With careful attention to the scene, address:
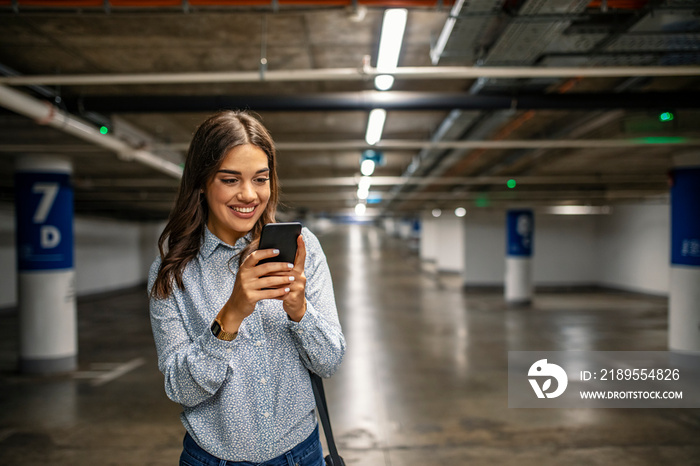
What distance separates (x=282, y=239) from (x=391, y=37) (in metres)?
3.29

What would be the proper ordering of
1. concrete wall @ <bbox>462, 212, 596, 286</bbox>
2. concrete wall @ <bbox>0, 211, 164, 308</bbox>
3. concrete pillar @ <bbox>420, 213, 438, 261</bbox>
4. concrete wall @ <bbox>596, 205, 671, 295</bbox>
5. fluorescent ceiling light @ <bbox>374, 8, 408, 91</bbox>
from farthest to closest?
concrete pillar @ <bbox>420, 213, 438, 261</bbox> < concrete wall @ <bbox>462, 212, 596, 286</bbox> < concrete wall @ <bbox>596, 205, 671, 295</bbox> < concrete wall @ <bbox>0, 211, 164, 308</bbox> < fluorescent ceiling light @ <bbox>374, 8, 408, 91</bbox>

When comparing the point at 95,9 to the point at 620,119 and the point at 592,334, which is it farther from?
→ the point at 592,334

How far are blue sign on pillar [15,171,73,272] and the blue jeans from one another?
778 centimetres

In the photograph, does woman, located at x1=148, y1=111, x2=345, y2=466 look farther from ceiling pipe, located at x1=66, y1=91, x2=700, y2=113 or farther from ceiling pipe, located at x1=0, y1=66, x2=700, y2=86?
ceiling pipe, located at x1=66, y1=91, x2=700, y2=113

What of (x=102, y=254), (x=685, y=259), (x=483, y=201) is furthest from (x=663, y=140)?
(x=102, y=254)

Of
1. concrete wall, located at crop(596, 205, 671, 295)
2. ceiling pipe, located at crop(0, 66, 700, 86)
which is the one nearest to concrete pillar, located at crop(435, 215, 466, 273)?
concrete wall, located at crop(596, 205, 671, 295)

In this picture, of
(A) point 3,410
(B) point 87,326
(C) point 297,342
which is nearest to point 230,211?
(C) point 297,342

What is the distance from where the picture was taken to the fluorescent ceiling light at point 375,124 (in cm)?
645

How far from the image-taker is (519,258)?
1585 cm

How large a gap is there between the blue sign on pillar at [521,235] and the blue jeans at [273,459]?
Result: 1552cm

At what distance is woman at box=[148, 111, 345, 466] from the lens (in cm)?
111

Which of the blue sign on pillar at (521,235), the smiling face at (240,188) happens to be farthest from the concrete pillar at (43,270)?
the blue sign on pillar at (521,235)

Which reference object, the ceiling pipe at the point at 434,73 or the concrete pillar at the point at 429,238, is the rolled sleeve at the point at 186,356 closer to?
the ceiling pipe at the point at 434,73

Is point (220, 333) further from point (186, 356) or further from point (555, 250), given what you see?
point (555, 250)
